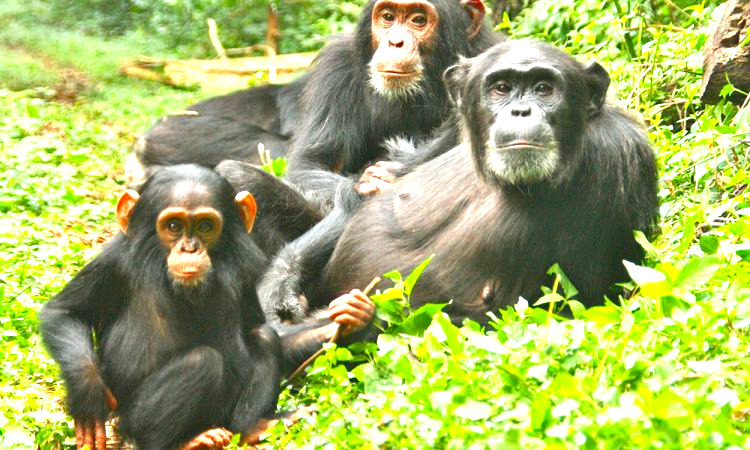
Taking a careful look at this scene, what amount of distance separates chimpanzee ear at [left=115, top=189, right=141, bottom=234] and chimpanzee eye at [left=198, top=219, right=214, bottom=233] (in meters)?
0.42

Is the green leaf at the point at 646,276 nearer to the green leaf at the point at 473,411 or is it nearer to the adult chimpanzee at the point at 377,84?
the green leaf at the point at 473,411

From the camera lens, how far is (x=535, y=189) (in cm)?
679

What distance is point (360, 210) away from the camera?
8.00m

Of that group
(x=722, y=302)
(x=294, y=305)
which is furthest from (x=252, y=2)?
(x=722, y=302)

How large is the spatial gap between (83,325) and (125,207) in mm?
677

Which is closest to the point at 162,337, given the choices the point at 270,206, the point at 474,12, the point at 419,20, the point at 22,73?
the point at 270,206

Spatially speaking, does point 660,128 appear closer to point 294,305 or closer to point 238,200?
point 294,305

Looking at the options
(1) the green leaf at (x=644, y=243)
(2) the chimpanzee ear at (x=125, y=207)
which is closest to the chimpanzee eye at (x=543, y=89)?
(1) the green leaf at (x=644, y=243)

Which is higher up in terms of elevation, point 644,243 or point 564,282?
point 644,243

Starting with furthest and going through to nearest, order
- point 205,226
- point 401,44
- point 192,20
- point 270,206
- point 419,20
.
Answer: point 192,20, point 419,20, point 401,44, point 270,206, point 205,226

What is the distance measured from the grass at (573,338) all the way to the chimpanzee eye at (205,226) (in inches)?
36.7

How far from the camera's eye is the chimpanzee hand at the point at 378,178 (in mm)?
8492

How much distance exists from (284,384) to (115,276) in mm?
1174

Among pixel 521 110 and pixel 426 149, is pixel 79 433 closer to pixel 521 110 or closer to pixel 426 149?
pixel 521 110
